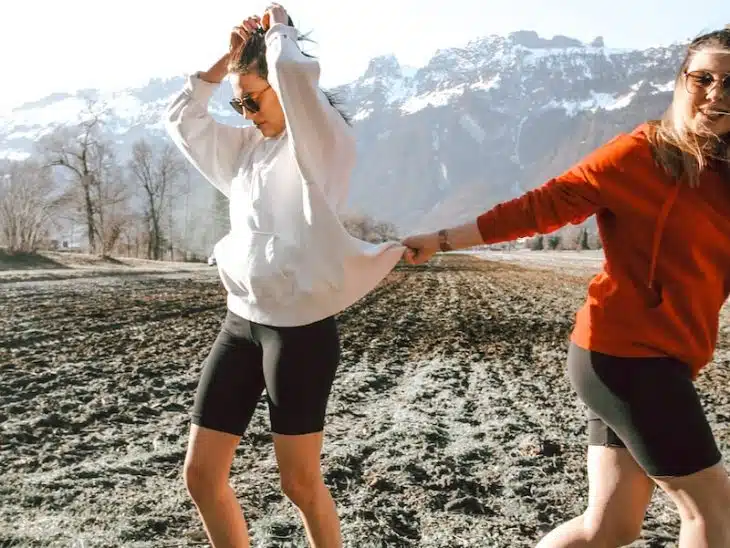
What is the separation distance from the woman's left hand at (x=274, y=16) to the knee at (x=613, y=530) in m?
1.54

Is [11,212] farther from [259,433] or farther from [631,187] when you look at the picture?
[631,187]

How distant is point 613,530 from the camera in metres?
1.58

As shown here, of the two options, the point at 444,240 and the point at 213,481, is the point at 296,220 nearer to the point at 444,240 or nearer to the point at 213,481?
the point at 444,240

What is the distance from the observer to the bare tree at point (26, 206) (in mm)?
23078

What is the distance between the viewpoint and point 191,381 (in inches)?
200

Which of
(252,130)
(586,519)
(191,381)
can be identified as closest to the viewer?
(586,519)

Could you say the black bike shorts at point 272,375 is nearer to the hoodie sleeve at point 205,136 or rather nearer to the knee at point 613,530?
the hoodie sleeve at point 205,136

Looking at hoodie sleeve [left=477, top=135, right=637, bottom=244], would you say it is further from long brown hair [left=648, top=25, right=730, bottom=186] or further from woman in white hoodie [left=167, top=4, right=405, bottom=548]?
woman in white hoodie [left=167, top=4, right=405, bottom=548]

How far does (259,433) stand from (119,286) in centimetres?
1063

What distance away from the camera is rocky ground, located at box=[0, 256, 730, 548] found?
2.70 m

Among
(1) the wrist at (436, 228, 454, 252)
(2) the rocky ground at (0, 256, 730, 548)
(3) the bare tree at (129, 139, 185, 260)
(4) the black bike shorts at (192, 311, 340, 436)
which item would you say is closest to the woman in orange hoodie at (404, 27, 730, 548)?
(1) the wrist at (436, 228, 454, 252)

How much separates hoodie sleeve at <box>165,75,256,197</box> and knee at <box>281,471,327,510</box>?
2.77ft

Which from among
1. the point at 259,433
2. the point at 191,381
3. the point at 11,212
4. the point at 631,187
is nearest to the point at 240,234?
the point at 631,187

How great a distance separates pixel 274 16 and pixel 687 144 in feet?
3.69
